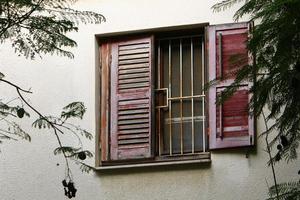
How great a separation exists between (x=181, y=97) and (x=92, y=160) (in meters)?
1.18

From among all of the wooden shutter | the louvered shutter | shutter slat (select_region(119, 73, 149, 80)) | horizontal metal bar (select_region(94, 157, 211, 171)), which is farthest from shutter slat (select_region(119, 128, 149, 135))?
the wooden shutter

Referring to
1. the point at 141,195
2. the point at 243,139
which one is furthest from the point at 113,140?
the point at 243,139

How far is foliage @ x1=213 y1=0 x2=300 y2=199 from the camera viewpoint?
7055 mm

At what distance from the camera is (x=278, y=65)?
23.3ft

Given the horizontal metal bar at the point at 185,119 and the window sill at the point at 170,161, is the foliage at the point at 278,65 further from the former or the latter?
the horizontal metal bar at the point at 185,119

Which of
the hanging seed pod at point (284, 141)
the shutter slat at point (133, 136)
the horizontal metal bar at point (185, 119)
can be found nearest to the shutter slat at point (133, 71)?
the horizontal metal bar at point (185, 119)

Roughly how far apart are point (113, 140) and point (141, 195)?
0.76m

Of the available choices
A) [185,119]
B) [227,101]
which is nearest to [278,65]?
[227,101]

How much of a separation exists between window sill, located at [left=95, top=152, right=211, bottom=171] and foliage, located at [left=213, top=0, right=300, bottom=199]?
2326 mm

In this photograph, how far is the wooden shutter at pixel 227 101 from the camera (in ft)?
32.2

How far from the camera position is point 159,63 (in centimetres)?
1060

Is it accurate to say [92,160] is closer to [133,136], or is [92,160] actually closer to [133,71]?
[133,136]

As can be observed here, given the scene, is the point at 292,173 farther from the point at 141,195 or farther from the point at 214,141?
the point at 141,195

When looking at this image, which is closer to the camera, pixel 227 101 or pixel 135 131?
pixel 227 101
